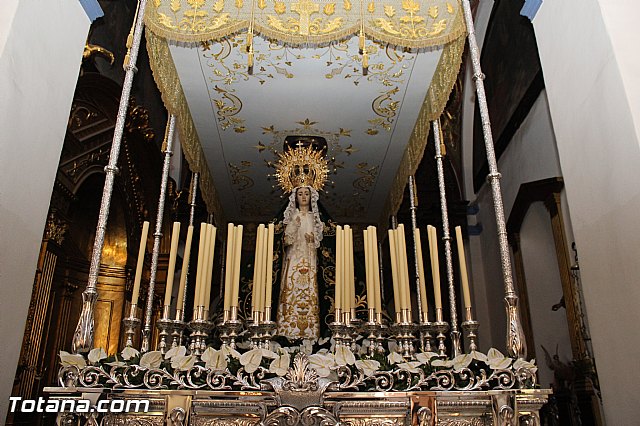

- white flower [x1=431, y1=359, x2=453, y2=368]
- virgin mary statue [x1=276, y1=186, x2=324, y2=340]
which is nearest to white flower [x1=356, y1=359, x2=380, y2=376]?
white flower [x1=431, y1=359, x2=453, y2=368]

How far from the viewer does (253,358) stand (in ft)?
6.47

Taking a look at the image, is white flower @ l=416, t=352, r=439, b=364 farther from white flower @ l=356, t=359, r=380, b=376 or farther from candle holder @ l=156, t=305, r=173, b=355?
candle holder @ l=156, t=305, r=173, b=355

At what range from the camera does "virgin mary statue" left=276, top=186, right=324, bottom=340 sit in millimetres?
3295

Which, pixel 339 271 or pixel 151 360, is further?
pixel 339 271

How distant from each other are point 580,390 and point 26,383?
14.3 feet

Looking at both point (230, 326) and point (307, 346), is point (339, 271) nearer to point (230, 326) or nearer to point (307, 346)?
point (230, 326)

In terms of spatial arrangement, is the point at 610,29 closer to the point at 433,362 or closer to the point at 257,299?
the point at 433,362

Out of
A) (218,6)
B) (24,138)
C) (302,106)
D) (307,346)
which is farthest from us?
(302,106)

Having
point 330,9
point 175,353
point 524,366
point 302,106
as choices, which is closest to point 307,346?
point 175,353

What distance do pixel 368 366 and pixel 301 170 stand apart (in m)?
2.56

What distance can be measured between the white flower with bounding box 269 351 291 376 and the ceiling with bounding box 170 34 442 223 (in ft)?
8.82

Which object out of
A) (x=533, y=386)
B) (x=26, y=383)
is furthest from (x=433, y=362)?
(x=26, y=383)

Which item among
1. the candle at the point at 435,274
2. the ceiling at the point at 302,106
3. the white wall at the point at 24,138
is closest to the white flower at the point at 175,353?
the white wall at the point at 24,138

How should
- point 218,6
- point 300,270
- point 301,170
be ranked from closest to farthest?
point 218,6, point 300,270, point 301,170
